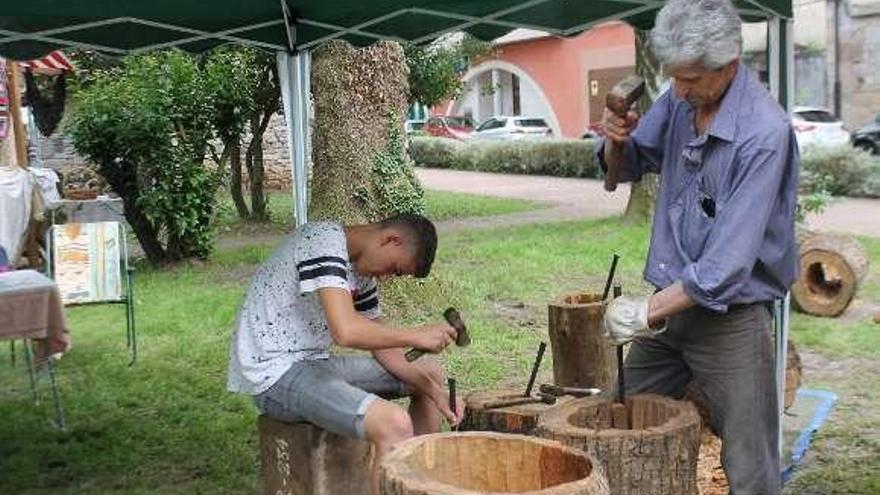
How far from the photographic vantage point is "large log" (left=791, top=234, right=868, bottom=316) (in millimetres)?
7535

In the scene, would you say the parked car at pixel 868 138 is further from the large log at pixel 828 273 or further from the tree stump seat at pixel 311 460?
the tree stump seat at pixel 311 460

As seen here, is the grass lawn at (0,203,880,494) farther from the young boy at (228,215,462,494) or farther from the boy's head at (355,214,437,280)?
the boy's head at (355,214,437,280)

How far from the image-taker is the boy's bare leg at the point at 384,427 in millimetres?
3266

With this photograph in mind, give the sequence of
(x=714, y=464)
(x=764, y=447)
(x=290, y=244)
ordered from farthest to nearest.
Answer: (x=714, y=464), (x=290, y=244), (x=764, y=447)

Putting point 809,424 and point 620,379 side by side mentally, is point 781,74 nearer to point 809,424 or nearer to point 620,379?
point 620,379

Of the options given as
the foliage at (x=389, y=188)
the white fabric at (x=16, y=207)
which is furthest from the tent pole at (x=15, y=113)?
the foliage at (x=389, y=188)

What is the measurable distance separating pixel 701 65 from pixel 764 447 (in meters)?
1.05

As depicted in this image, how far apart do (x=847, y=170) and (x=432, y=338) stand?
14515 millimetres

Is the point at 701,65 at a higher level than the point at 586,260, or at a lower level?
higher

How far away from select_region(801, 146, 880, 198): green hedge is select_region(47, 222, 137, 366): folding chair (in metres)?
Answer: 11.8

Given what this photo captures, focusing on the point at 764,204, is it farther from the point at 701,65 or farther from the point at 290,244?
the point at 290,244

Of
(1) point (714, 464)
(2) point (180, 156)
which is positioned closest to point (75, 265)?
(2) point (180, 156)

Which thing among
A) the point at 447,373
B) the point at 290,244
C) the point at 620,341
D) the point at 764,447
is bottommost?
the point at 447,373

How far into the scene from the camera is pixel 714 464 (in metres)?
4.26
